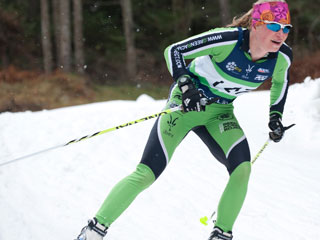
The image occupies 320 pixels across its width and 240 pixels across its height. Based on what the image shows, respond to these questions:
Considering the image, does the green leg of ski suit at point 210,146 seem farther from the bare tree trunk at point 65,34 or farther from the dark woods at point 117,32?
the dark woods at point 117,32

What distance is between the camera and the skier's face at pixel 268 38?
2.96 metres

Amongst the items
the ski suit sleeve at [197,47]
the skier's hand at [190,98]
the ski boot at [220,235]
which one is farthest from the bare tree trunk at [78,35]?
the ski boot at [220,235]

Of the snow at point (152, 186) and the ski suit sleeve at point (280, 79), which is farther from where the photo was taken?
the snow at point (152, 186)

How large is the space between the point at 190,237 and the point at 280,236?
2.72ft

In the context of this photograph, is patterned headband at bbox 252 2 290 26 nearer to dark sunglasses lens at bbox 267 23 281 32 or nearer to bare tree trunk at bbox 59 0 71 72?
dark sunglasses lens at bbox 267 23 281 32

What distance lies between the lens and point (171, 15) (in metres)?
20.4

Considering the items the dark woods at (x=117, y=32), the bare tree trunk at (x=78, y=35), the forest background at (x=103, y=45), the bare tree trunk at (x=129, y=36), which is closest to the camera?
the forest background at (x=103, y=45)

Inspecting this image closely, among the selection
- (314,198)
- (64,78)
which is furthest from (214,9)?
(314,198)

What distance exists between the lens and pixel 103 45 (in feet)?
71.3

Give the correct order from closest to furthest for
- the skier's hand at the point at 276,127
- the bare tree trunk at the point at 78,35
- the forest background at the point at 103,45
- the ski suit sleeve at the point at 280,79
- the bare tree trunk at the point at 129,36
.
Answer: the ski suit sleeve at the point at 280,79
the skier's hand at the point at 276,127
the forest background at the point at 103,45
the bare tree trunk at the point at 78,35
the bare tree trunk at the point at 129,36

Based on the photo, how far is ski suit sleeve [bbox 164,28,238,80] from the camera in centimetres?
305

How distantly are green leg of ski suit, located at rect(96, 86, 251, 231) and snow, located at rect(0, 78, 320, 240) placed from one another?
34.0 inches

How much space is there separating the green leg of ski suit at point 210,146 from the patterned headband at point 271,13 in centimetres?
74

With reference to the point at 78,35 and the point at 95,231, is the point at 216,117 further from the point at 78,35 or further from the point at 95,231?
the point at 78,35
